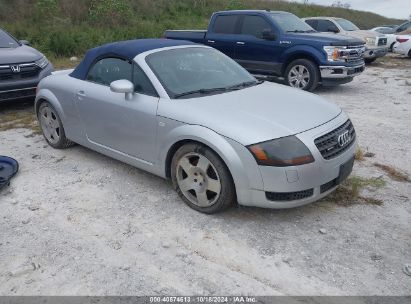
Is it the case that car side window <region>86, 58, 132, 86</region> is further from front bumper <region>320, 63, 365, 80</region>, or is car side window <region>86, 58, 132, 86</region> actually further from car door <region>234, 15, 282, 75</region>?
front bumper <region>320, 63, 365, 80</region>

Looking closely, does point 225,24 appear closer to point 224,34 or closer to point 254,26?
point 224,34

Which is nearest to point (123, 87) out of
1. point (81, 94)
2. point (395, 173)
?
point (81, 94)

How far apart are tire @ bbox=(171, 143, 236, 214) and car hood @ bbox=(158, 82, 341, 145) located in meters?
0.28

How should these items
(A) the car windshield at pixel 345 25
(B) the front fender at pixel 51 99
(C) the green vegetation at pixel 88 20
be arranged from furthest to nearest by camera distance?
(C) the green vegetation at pixel 88 20 → (A) the car windshield at pixel 345 25 → (B) the front fender at pixel 51 99

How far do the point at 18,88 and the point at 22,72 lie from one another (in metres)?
0.34

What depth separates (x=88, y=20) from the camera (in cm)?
1830

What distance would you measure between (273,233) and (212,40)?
744cm

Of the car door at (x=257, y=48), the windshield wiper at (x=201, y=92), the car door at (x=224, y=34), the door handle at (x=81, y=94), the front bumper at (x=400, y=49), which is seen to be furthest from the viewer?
the front bumper at (x=400, y=49)

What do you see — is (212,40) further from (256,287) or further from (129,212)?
(256,287)

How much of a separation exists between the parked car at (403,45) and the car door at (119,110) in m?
15.3

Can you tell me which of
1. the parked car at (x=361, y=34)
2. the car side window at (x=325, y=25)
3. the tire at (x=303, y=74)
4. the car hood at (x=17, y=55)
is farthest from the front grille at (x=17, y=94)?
the car side window at (x=325, y=25)

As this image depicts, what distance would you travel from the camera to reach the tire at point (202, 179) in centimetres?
349

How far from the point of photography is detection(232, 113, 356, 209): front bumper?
3285 millimetres

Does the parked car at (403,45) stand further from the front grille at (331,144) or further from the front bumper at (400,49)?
the front grille at (331,144)
